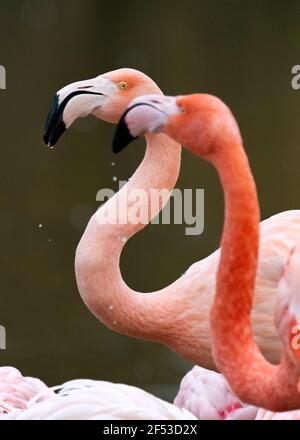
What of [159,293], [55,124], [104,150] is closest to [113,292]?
[159,293]

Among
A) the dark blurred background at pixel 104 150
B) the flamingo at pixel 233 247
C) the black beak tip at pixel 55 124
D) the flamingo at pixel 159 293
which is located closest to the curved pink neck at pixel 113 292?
the flamingo at pixel 159 293

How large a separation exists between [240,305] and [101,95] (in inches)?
45.7

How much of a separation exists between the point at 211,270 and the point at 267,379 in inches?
35.5

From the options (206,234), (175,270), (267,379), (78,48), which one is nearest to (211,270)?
(267,379)

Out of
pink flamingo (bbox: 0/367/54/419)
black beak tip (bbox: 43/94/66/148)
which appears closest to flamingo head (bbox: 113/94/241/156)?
black beak tip (bbox: 43/94/66/148)

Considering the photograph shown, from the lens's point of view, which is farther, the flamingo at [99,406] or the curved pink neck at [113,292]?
Result: the curved pink neck at [113,292]

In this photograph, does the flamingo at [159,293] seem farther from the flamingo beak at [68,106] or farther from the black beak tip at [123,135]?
the black beak tip at [123,135]

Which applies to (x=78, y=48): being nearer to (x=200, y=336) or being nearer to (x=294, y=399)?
(x=200, y=336)

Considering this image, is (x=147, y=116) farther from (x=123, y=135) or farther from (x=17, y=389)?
(x=17, y=389)

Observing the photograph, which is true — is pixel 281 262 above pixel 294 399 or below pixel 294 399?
above

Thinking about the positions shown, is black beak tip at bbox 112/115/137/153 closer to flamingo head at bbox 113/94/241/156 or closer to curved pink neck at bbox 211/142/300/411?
flamingo head at bbox 113/94/241/156

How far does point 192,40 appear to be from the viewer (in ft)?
44.1

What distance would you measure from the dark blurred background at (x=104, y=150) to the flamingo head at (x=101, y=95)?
208 cm

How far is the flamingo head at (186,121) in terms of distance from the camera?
2.39 metres
